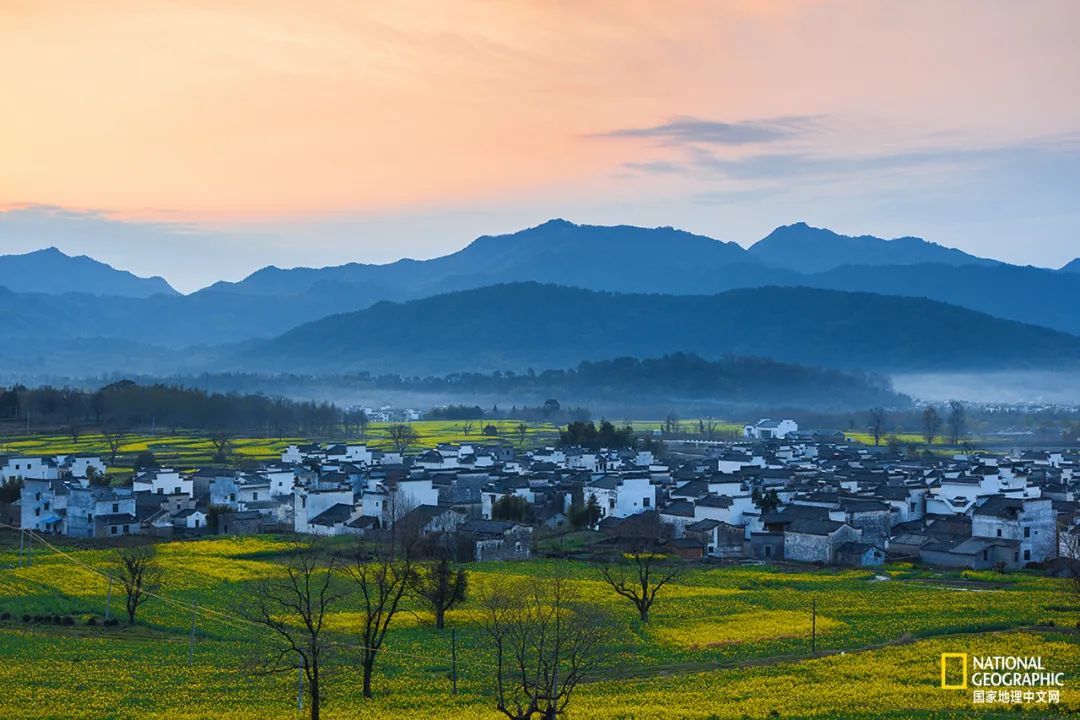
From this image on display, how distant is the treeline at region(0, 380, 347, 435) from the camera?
120 m

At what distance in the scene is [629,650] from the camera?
32094 mm

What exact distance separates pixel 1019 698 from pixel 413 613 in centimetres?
2017

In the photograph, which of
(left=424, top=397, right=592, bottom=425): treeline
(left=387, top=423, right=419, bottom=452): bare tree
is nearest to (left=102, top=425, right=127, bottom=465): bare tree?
(left=387, top=423, right=419, bottom=452): bare tree

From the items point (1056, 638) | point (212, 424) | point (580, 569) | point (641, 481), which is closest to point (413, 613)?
point (580, 569)

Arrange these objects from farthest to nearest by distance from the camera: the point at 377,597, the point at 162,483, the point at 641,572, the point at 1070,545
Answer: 1. the point at 162,483
2. the point at 1070,545
3. the point at 641,572
4. the point at 377,597

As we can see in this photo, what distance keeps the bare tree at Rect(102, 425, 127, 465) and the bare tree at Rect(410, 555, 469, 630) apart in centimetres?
5691

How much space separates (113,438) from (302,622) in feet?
248

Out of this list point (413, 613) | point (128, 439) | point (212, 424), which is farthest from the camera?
point (212, 424)

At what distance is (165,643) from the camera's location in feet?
110

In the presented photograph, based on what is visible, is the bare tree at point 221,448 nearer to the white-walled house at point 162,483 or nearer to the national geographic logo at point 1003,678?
the white-walled house at point 162,483

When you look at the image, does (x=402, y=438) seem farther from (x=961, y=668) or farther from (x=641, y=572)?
(x=961, y=668)

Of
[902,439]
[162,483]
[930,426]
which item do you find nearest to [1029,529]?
[162,483]

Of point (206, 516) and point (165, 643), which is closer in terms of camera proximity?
point (165, 643)

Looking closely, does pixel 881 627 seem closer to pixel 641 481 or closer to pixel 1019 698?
pixel 1019 698
